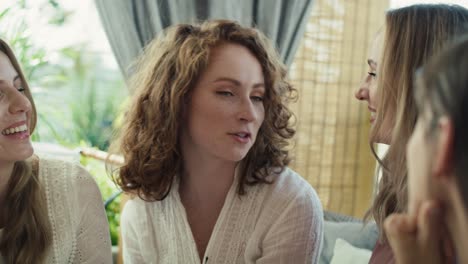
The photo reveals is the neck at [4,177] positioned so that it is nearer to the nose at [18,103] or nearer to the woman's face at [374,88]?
the nose at [18,103]

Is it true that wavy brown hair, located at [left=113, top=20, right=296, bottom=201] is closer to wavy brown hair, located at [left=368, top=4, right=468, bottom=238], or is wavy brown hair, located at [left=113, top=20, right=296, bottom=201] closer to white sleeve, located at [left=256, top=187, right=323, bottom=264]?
white sleeve, located at [left=256, top=187, right=323, bottom=264]

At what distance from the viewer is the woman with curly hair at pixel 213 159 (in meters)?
1.68

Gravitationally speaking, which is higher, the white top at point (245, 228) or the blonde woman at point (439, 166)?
the blonde woman at point (439, 166)

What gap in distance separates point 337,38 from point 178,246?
208cm

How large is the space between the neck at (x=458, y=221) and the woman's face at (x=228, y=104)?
3.32 ft

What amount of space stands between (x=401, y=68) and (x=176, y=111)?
0.71 m

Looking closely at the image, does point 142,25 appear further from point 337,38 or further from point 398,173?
point 398,173

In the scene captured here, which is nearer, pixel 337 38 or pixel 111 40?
pixel 111 40

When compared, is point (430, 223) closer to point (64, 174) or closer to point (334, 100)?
point (64, 174)

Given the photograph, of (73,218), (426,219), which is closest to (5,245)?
(73,218)

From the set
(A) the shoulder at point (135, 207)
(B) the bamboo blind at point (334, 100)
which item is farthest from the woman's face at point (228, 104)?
(B) the bamboo blind at point (334, 100)

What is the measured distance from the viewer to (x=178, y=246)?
5.87ft

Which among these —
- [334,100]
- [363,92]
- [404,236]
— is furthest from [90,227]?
[334,100]

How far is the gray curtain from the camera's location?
107 inches
